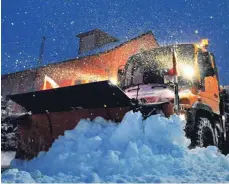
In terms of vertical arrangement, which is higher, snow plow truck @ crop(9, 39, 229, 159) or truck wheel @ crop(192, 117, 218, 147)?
snow plow truck @ crop(9, 39, 229, 159)

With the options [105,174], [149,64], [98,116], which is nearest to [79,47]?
[149,64]

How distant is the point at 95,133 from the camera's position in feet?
13.8

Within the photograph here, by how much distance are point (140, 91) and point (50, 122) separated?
166 centimetres

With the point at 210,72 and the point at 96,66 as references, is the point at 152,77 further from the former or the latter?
the point at 96,66

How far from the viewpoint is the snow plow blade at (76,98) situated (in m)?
4.29

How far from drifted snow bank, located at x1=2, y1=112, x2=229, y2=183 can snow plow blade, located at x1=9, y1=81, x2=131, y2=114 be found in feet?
1.14

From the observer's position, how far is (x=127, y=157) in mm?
3629

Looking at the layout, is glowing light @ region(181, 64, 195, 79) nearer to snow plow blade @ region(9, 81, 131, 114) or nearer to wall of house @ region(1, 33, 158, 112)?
snow plow blade @ region(9, 81, 131, 114)

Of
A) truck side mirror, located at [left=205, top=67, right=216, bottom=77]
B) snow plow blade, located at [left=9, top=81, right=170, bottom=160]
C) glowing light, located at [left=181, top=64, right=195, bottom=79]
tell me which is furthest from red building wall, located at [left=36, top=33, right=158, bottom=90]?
snow plow blade, located at [left=9, top=81, right=170, bottom=160]

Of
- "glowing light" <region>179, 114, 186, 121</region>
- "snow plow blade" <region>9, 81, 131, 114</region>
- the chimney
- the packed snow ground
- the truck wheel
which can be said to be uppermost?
the chimney

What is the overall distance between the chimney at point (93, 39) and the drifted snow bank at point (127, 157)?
15777 millimetres

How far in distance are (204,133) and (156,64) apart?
1.64 m

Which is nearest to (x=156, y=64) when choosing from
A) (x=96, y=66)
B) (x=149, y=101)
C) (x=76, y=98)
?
(x=149, y=101)

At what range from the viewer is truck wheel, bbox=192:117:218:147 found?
456 cm
